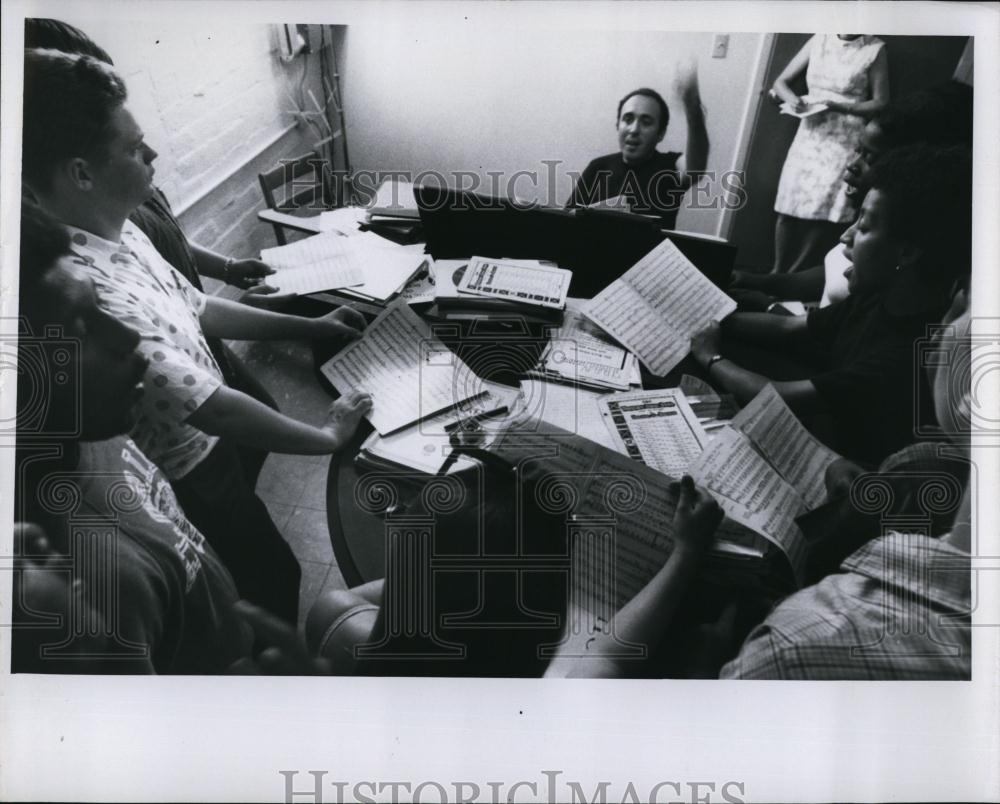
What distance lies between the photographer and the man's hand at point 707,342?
1674 mm

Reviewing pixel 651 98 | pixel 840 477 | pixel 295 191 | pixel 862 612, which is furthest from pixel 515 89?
pixel 862 612

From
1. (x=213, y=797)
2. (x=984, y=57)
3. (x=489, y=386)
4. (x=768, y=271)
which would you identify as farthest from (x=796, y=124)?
(x=213, y=797)

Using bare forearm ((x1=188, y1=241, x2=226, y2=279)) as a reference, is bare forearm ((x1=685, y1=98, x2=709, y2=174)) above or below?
above

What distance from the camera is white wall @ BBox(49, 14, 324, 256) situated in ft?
5.31

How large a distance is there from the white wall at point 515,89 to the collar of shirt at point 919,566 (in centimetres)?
83

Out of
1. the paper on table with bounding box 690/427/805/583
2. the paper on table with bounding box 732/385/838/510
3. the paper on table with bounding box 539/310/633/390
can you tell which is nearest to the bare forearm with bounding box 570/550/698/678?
the paper on table with bounding box 690/427/805/583

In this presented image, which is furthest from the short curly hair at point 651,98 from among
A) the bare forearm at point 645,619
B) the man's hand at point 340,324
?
the bare forearm at point 645,619

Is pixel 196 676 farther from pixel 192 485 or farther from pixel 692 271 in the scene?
pixel 692 271

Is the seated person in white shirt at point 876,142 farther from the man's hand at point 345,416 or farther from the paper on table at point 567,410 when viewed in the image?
the man's hand at point 345,416

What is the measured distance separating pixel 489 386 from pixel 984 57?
1213 millimetres

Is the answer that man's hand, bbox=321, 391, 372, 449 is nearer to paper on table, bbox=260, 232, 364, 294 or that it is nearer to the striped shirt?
paper on table, bbox=260, 232, 364, 294

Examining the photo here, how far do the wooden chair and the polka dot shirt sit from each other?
0.81ft

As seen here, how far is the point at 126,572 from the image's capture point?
161 cm

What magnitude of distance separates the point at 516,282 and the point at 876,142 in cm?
77
